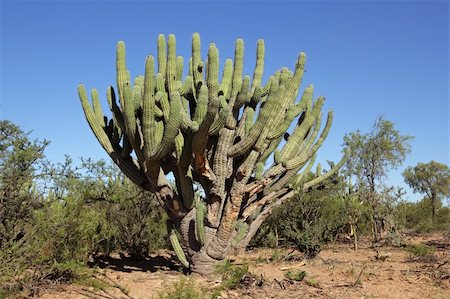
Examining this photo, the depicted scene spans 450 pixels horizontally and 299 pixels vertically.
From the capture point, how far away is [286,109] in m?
8.02

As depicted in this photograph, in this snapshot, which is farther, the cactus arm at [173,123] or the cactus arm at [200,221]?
the cactus arm at [200,221]

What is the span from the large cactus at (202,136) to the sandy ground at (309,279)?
35.9 inches

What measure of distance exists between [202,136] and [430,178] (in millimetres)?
29138

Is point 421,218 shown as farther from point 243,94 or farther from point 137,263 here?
point 243,94

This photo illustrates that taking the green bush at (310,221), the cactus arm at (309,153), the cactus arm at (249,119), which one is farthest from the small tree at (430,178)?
the cactus arm at (249,119)

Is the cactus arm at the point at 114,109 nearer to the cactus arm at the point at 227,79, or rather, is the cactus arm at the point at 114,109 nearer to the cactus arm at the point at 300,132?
the cactus arm at the point at 227,79

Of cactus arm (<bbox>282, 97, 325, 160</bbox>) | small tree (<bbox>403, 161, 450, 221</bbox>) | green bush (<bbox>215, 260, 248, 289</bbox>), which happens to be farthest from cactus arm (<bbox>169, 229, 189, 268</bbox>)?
small tree (<bbox>403, 161, 450, 221</bbox>)

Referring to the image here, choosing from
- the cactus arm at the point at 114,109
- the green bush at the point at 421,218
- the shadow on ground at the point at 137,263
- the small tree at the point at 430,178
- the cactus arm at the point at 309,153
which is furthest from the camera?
the small tree at the point at 430,178

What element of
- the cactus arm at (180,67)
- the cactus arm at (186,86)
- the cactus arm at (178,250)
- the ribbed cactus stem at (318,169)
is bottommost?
the cactus arm at (178,250)

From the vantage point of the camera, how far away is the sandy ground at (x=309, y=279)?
20.7ft

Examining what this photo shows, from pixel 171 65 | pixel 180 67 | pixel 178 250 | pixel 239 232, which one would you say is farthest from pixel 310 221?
pixel 171 65

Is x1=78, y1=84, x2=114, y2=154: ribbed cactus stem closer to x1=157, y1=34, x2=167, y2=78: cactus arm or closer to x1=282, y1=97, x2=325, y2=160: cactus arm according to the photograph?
x1=157, y1=34, x2=167, y2=78: cactus arm

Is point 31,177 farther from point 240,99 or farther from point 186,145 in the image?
point 240,99

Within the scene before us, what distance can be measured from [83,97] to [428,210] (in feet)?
55.7
